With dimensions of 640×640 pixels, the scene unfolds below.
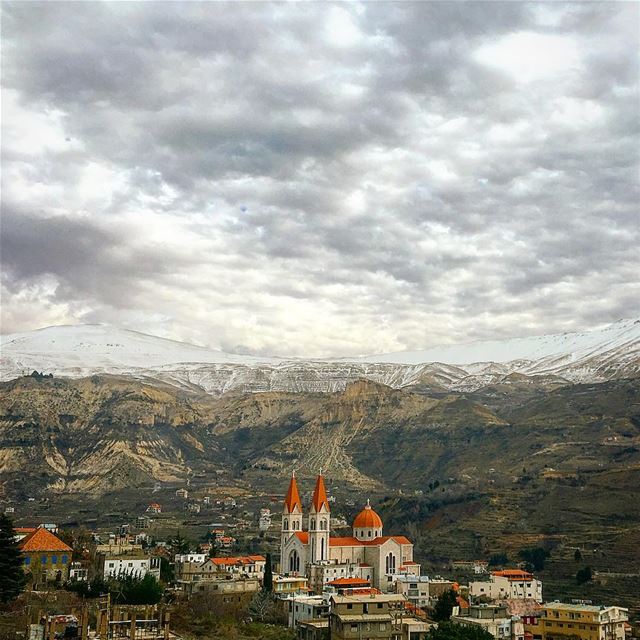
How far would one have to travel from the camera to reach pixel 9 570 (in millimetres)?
56906

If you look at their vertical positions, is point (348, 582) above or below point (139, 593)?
above

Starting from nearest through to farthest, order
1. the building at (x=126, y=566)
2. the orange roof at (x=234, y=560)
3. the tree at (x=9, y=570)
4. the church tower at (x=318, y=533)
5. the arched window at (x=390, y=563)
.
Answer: the tree at (x=9, y=570) < the building at (x=126, y=566) < the orange roof at (x=234, y=560) < the church tower at (x=318, y=533) < the arched window at (x=390, y=563)

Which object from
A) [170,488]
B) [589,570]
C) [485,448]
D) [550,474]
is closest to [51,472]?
[170,488]

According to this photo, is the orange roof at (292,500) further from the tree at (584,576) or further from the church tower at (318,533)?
the tree at (584,576)

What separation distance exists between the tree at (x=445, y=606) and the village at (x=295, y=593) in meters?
0.09

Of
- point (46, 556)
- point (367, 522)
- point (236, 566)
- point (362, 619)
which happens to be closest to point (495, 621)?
point (362, 619)

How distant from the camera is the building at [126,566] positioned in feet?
249

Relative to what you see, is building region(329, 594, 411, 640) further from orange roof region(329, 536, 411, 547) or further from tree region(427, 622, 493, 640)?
orange roof region(329, 536, 411, 547)

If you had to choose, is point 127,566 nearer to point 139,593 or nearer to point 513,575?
point 139,593

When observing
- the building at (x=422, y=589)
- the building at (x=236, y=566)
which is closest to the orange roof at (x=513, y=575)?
the building at (x=422, y=589)

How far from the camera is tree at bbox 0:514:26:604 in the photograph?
56.0 m

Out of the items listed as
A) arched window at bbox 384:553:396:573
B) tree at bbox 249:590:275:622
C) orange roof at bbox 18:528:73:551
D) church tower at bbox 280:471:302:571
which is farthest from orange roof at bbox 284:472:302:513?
tree at bbox 249:590:275:622

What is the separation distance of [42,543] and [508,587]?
3858 cm

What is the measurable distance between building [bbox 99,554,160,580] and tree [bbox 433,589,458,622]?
21.7m
